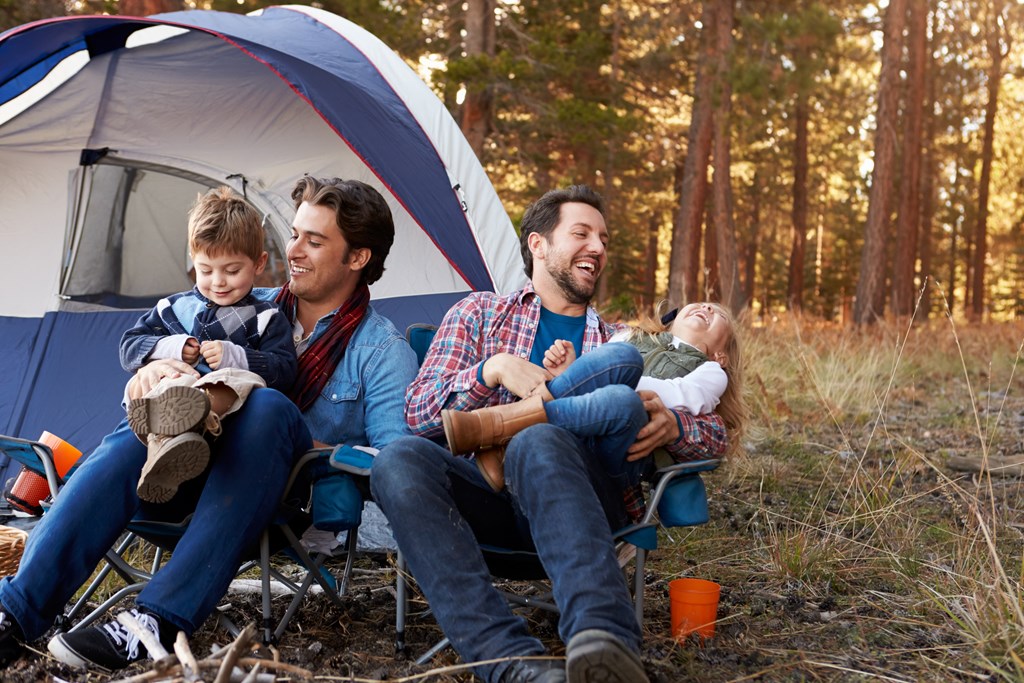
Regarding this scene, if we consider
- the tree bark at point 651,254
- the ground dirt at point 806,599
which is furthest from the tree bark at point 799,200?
the ground dirt at point 806,599

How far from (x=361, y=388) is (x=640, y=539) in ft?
2.85

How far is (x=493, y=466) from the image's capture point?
2.24 meters

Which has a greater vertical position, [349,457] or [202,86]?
[202,86]

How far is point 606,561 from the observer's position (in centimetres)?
196

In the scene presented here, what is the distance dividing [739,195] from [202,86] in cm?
1863

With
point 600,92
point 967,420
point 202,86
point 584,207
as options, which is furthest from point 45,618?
point 600,92

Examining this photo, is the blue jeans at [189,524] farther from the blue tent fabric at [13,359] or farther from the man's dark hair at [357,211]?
the blue tent fabric at [13,359]

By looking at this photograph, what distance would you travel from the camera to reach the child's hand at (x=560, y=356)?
2.52 metres

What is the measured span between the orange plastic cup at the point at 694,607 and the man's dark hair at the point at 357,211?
1215mm

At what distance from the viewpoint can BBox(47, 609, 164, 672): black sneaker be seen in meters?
2.03

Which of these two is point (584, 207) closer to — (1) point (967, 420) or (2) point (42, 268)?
(2) point (42, 268)

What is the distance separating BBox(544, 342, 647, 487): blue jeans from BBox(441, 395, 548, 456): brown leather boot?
4cm

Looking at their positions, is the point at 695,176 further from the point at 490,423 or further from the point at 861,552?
the point at 490,423

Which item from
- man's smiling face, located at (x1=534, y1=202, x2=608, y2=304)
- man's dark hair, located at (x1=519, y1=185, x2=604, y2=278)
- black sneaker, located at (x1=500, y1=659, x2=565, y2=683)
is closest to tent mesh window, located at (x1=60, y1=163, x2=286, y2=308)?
man's dark hair, located at (x1=519, y1=185, x2=604, y2=278)
